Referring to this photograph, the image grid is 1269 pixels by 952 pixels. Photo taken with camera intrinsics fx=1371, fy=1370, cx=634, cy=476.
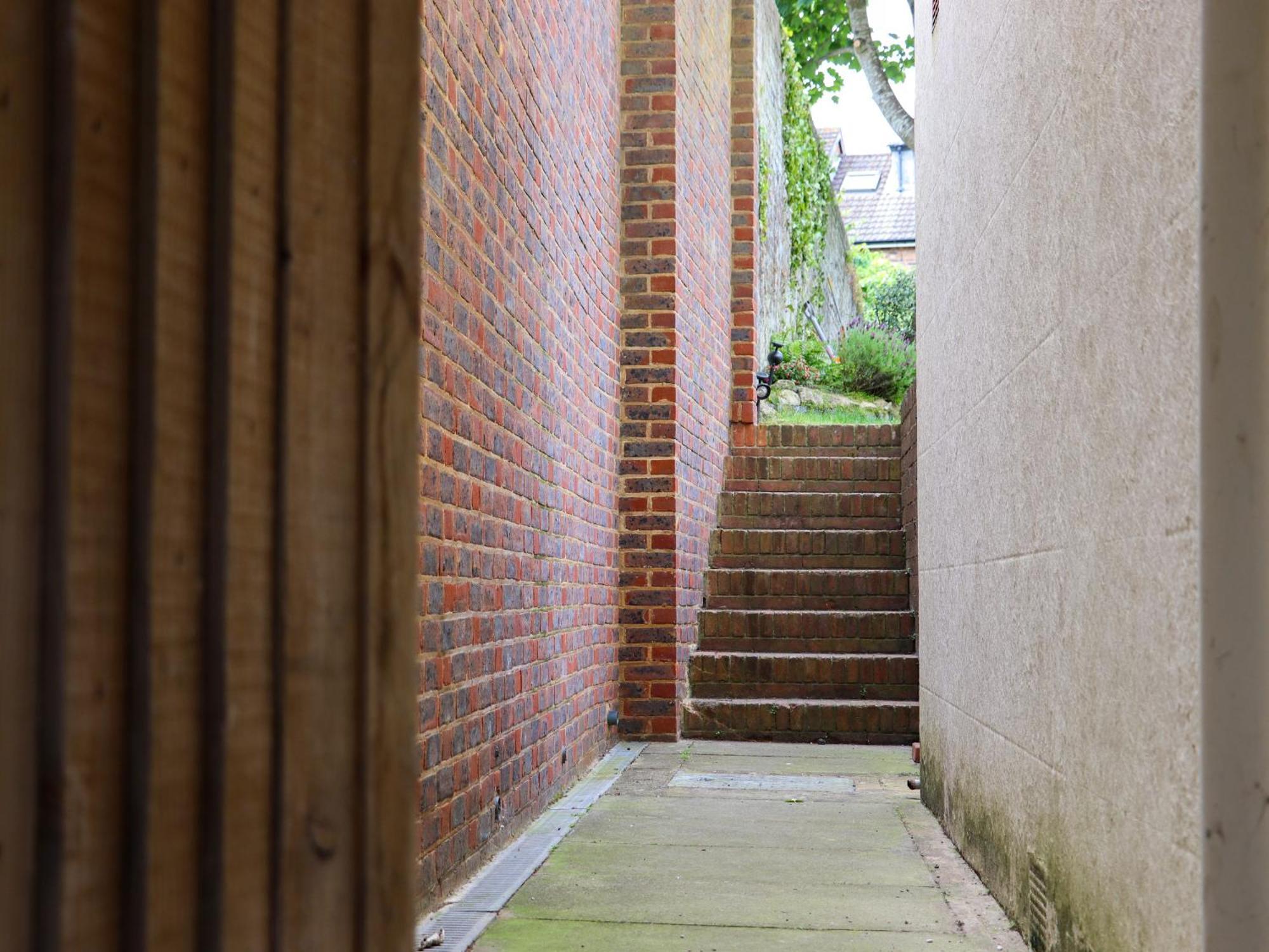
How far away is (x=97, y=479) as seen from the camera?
0.96 meters

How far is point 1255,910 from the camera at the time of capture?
1.77 m

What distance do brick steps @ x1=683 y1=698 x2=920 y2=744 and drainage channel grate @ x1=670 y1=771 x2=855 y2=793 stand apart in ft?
3.68

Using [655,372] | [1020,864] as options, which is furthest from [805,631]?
[1020,864]

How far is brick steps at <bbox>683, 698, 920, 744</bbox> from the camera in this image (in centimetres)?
689

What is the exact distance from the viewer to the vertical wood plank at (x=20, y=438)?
2.97ft

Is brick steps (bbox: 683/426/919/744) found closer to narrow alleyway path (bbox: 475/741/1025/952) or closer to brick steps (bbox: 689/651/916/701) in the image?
brick steps (bbox: 689/651/916/701)

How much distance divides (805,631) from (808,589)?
42cm

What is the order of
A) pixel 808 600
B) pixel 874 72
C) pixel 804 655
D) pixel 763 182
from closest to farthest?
pixel 804 655, pixel 808 600, pixel 763 182, pixel 874 72

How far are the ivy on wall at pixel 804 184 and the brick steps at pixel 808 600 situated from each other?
143 inches

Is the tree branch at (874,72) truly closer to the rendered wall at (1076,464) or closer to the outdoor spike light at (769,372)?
the outdoor spike light at (769,372)

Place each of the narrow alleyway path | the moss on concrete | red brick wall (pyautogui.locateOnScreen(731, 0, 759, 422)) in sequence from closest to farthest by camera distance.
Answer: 1. the moss on concrete
2. the narrow alleyway path
3. red brick wall (pyautogui.locateOnScreen(731, 0, 759, 422))

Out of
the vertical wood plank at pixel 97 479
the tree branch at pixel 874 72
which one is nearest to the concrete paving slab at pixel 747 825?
the vertical wood plank at pixel 97 479

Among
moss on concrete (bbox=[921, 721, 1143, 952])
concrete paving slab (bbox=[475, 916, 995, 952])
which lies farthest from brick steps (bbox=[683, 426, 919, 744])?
concrete paving slab (bbox=[475, 916, 995, 952])

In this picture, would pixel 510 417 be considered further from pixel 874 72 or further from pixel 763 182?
pixel 874 72
